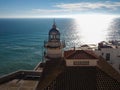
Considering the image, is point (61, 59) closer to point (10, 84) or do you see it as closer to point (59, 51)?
point (59, 51)

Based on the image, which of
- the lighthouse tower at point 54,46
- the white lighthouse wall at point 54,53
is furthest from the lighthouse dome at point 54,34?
the white lighthouse wall at point 54,53

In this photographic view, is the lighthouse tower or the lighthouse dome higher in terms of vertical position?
the lighthouse dome

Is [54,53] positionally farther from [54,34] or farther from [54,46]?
[54,34]

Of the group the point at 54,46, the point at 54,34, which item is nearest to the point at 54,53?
the point at 54,46

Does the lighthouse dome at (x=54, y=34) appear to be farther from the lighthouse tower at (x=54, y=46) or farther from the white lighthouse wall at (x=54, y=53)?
the white lighthouse wall at (x=54, y=53)

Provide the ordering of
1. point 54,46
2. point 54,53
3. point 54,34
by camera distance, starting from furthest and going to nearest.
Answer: point 54,53 → point 54,34 → point 54,46

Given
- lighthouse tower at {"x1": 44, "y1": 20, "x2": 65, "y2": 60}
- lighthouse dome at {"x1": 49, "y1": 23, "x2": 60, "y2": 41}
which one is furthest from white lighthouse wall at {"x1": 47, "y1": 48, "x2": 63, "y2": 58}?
lighthouse dome at {"x1": 49, "y1": 23, "x2": 60, "y2": 41}

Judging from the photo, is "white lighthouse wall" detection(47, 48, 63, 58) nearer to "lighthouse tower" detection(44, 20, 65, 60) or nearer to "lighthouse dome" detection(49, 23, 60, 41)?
"lighthouse tower" detection(44, 20, 65, 60)

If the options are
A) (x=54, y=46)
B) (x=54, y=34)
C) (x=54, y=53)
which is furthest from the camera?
(x=54, y=53)

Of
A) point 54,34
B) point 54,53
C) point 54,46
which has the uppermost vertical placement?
point 54,34

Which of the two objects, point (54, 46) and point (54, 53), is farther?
point (54, 53)

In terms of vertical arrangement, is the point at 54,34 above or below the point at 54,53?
above
